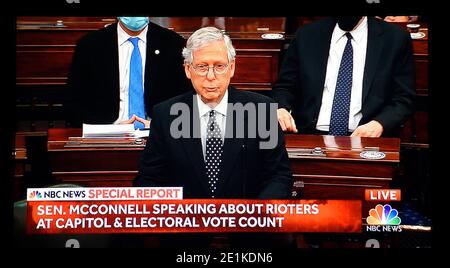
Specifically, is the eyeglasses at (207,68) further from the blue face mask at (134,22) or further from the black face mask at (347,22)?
the black face mask at (347,22)

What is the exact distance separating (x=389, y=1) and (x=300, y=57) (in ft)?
1.79

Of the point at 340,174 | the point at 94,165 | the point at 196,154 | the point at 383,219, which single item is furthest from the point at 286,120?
the point at 94,165

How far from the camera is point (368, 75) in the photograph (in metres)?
4.53

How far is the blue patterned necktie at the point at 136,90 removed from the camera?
4531mm

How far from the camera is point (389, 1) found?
453 centimetres

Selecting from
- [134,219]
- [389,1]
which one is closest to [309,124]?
[389,1]

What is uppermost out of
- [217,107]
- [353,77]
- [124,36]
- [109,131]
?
[124,36]

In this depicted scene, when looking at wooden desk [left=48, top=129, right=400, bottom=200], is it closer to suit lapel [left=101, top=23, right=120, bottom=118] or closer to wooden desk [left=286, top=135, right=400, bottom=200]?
wooden desk [left=286, top=135, right=400, bottom=200]

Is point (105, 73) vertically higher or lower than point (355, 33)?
lower

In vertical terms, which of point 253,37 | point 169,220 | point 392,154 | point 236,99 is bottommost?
point 169,220

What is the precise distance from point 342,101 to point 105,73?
1251 millimetres

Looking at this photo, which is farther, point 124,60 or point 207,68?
point 124,60

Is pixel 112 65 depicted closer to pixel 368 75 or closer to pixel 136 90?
pixel 136 90

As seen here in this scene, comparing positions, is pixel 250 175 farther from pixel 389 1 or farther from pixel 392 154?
pixel 389 1
